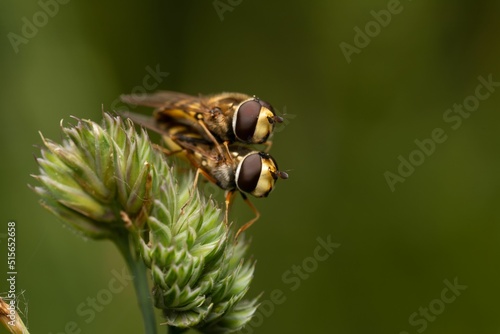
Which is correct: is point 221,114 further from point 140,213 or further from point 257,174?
point 140,213

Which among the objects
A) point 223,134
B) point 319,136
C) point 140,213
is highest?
point 223,134

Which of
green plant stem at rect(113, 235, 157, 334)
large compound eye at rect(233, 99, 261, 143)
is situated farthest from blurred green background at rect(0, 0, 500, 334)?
large compound eye at rect(233, 99, 261, 143)

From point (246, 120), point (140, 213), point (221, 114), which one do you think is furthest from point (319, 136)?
point (140, 213)

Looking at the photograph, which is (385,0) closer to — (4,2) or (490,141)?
(490,141)

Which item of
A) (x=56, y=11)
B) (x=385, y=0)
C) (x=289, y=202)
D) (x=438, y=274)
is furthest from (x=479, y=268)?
(x=56, y=11)

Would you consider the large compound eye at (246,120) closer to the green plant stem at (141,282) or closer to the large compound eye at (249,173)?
the large compound eye at (249,173)

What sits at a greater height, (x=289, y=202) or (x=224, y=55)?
(x=224, y=55)
